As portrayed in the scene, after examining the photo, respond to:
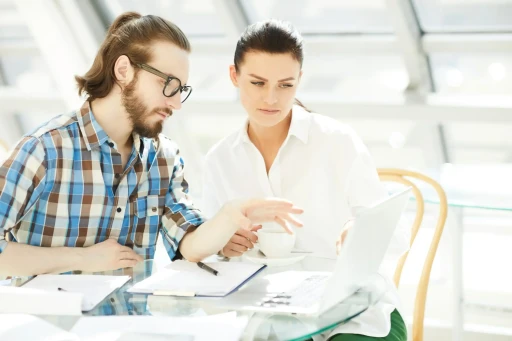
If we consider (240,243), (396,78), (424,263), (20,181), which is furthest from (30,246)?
(396,78)

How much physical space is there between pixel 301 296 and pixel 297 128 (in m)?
0.79

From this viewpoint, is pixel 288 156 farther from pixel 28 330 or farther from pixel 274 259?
pixel 28 330

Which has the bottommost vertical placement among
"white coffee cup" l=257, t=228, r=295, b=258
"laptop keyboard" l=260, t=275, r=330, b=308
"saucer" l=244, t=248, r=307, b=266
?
"laptop keyboard" l=260, t=275, r=330, b=308

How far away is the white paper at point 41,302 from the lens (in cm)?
145

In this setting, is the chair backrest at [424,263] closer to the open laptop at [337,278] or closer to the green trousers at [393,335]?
the green trousers at [393,335]

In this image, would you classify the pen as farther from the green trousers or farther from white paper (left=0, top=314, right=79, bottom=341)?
white paper (left=0, top=314, right=79, bottom=341)

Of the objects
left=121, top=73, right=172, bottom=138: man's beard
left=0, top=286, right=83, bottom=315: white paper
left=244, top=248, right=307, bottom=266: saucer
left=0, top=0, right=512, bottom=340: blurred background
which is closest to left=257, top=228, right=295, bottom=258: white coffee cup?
left=244, top=248, right=307, bottom=266: saucer

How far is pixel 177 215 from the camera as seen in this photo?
2.05m

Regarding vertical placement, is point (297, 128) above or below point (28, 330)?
above

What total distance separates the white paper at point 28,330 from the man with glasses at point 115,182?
0.38 m

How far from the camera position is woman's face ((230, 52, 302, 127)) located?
2134 millimetres

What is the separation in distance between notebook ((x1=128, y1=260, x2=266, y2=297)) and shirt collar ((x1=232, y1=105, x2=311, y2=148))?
0.54 metres

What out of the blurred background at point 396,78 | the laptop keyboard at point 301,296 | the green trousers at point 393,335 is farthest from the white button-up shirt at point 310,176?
the blurred background at point 396,78

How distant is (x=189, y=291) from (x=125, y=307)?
0.46ft
